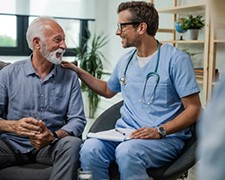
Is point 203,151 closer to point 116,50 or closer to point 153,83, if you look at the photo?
point 153,83

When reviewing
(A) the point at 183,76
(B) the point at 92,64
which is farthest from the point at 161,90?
(B) the point at 92,64

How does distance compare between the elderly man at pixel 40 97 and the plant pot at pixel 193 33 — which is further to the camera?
the plant pot at pixel 193 33

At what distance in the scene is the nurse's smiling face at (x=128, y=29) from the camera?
2.10 meters

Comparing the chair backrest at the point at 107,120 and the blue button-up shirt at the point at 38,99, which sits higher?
the blue button-up shirt at the point at 38,99

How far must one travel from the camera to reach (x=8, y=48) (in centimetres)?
435

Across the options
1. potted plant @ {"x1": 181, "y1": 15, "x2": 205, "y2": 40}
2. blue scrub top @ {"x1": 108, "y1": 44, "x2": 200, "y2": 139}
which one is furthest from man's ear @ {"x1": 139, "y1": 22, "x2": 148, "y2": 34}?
potted plant @ {"x1": 181, "y1": 15, "x2": 205, "y2": 40}

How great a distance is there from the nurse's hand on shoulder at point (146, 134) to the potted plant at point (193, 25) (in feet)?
4.97

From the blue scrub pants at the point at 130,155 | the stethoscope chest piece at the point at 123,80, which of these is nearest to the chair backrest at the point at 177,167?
the blue scrub pants at the point at 130,155

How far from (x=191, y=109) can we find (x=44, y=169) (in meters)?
0.80

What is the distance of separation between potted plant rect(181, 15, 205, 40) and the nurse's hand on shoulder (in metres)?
1.51

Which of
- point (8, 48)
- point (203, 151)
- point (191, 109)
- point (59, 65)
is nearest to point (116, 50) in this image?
point (8, 48)

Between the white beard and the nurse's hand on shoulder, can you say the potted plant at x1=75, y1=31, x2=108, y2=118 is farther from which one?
the nurse's hand on shoulder

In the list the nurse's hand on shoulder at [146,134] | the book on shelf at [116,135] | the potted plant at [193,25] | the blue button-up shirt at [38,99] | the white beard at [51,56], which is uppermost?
the potted plant at [193,25]

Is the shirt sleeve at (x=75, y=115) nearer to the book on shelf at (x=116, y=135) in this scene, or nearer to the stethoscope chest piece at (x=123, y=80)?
the book on shelf at (x=116, y=135)
